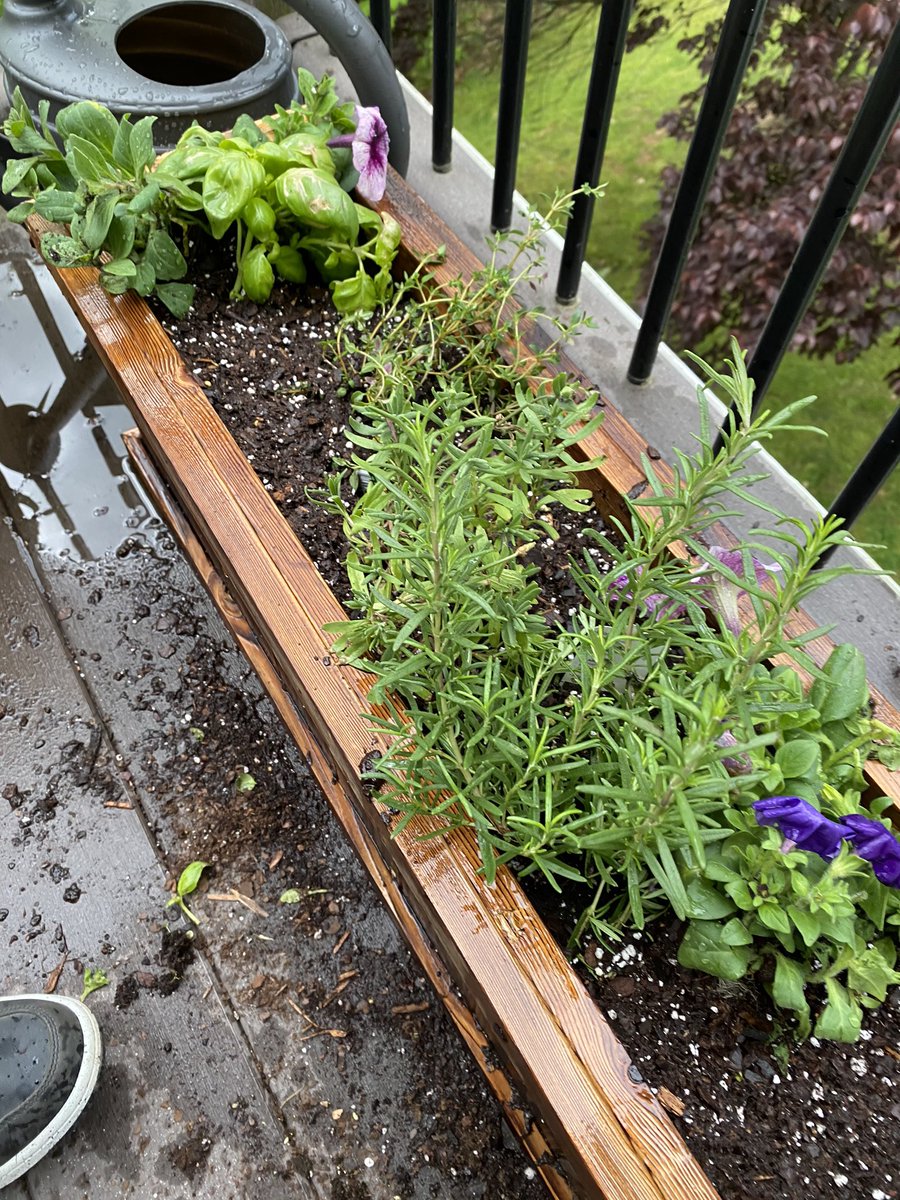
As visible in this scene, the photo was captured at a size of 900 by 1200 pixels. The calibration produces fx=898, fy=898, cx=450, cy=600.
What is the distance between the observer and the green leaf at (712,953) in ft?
3.14

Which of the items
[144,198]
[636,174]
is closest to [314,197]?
[144,198]

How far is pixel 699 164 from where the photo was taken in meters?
1.40

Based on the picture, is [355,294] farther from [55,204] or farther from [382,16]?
[382,16]

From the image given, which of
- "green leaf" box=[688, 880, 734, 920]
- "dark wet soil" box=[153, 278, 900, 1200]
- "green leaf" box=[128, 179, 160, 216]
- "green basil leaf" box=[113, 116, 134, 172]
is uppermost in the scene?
"green basil leaf" box=[113, 116, 134, 172]

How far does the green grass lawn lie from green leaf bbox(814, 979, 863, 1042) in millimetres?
2197

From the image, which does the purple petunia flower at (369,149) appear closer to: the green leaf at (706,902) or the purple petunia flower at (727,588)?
the purple petunia flower at (727,588)

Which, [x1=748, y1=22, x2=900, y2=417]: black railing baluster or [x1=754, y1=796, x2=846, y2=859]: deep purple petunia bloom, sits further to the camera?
[x1=748, y1=22, x2=900, y2=417]: black railing baluster

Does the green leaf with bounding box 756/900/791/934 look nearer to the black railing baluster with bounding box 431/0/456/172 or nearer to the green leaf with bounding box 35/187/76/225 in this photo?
the green leaf with bounding box 35/187/76/225

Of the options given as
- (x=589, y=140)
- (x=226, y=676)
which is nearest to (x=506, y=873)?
Result: (x=226, y=676)

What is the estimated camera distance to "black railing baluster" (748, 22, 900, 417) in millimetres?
1073

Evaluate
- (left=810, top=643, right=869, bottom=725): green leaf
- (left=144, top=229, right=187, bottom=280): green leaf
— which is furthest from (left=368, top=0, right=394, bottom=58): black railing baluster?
(left=810, top=643, right=869, bottom=725): green leaf

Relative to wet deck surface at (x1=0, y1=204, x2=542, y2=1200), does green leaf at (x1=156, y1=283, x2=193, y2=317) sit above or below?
above

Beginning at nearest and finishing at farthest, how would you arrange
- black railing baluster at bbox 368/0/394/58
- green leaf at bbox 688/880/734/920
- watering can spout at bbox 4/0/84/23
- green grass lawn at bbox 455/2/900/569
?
green leaf at bbox 688/880/734/920, watering can spout at bbox 4/0/84/23, black railing baluster at bbox 368/0/394/58, green grass lawn at bbox 455/2/900/569

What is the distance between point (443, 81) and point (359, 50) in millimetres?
324
